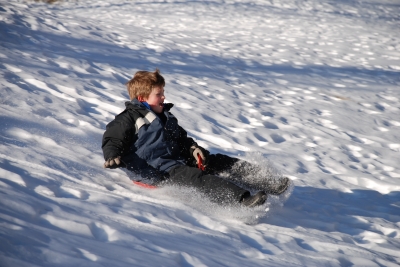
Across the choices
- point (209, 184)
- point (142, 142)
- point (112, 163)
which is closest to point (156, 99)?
point (142, 142)

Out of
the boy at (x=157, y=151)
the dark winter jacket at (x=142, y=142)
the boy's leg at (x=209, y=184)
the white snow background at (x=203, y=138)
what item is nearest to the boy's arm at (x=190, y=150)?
the boy at (x=157, y=151)

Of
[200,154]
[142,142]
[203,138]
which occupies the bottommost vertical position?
[203,138]

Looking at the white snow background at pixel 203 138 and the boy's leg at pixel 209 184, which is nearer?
the white snow background at pixel 203 138

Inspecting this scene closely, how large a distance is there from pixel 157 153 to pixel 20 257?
4.76ft

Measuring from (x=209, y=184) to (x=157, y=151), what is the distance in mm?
510

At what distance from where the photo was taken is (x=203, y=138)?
15.2 ft

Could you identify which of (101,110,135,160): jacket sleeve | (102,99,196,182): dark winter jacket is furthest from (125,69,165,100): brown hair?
(101,110,135,160): jacket sleeve

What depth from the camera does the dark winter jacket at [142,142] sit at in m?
3.06

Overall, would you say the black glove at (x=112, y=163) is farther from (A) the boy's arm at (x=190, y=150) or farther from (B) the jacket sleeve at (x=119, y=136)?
(A) the boy's arm at (x=190, y=150)

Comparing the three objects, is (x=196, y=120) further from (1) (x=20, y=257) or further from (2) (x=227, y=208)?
(1) (x=20, y=257)

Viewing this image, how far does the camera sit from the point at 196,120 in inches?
199

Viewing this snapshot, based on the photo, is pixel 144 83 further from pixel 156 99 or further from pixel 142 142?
pixel 142 142

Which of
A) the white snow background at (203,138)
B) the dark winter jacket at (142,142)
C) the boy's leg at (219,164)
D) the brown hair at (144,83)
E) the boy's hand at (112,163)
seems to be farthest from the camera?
the boy's leg at (219,164)

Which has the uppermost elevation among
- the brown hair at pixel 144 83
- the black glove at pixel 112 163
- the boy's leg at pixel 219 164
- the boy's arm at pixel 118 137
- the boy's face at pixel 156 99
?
the brown hair at pixel 144 83
